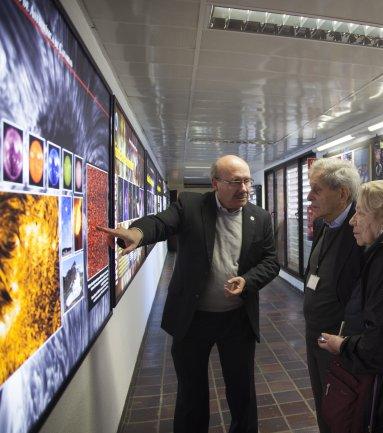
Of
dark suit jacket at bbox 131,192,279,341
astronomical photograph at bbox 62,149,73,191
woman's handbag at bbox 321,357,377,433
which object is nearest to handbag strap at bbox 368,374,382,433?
woman's handbag at bbox 321,357,377,433

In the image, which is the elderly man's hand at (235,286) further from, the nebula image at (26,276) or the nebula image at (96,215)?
the nebula image at (26,276)

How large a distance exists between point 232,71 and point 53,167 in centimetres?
165

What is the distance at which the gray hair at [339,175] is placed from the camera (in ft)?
4.98

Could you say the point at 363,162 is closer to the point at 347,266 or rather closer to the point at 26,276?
the point at 347,266

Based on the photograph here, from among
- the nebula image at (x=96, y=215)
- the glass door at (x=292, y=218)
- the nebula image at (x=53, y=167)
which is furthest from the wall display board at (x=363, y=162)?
the nebula image at (x=53, y=167)

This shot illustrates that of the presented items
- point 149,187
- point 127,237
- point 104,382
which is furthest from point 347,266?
point 149,187

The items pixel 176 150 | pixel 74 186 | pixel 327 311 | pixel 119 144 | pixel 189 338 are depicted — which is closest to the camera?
pixel 74 186

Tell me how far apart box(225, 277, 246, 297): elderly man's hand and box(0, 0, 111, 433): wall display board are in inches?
25.4

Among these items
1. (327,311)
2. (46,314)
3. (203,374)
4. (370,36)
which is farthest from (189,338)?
(370,36)

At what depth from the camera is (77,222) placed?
4.14 ft

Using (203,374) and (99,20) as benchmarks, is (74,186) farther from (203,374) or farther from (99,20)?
(203,374)

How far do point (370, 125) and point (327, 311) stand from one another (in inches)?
117

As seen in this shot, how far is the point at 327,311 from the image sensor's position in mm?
1488

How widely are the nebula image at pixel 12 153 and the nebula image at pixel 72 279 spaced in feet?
1.34
